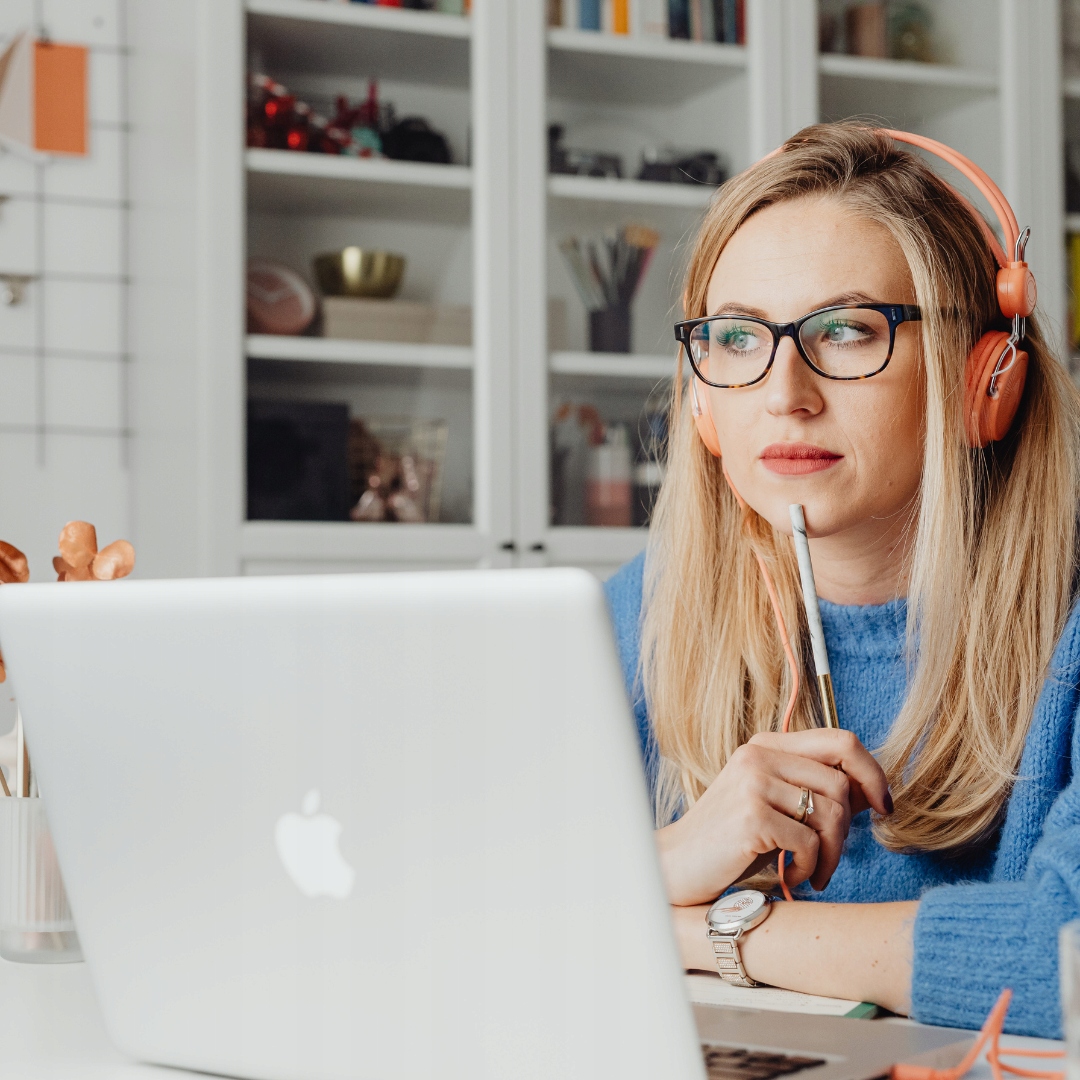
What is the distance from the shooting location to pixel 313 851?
57cm

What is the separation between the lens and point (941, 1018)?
749mm

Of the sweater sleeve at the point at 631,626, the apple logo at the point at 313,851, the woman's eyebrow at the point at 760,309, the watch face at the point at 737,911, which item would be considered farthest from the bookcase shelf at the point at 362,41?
the apple logo at the point at 313,851

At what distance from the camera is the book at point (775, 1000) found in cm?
76

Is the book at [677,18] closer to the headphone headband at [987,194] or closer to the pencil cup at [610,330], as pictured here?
the pencil cup at [610,330]

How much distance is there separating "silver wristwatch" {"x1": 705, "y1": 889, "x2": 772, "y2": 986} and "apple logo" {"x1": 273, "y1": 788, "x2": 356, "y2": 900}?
1.17 ft

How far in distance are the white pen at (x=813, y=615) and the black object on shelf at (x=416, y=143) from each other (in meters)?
1.37

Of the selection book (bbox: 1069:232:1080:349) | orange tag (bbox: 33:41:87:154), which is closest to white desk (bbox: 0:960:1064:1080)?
orange tag (bbox: 33:41:87:154)

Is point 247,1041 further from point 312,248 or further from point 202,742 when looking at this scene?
point 312,248

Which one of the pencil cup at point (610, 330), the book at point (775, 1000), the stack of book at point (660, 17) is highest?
the stack of book at point (660, 17)

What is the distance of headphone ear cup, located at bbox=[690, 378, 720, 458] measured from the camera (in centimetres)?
116

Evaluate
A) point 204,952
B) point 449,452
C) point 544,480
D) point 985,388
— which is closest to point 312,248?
point 449,452

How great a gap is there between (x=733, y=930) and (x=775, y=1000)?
61mm

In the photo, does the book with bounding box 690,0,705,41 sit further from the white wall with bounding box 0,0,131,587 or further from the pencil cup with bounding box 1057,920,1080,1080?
the pencil cup with bounding box 1057,920,1080,1080

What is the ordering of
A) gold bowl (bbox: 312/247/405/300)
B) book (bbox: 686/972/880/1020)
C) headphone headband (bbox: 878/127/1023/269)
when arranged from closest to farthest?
book (bbox: 686/972/880/1020) → headphone headband (bbox: 878/127/1023/269) → gold bowl (bbox: 312/247/405/300)
